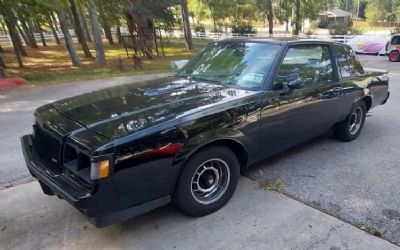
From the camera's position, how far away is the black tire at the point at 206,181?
9.89ft

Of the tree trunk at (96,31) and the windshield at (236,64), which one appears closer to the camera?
the windshield at (236,64)

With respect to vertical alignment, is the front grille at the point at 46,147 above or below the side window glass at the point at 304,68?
below

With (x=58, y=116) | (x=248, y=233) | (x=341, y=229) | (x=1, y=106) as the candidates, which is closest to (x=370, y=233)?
(x=341, y=229)

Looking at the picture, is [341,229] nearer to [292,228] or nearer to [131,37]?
[292,228]

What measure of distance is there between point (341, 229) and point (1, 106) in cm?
779

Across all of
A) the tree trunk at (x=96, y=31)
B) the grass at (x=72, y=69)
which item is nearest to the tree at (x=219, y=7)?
the grass at (x=72, y=69)

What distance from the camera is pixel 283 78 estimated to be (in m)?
3.79

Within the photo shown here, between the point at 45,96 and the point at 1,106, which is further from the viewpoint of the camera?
the point at 45,96

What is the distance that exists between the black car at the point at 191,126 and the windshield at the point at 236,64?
1 centimetres

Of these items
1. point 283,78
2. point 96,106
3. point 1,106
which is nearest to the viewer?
point 96,106

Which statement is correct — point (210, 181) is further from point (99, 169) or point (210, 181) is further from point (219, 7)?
point (219, 7)

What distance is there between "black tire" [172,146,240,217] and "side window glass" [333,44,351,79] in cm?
234

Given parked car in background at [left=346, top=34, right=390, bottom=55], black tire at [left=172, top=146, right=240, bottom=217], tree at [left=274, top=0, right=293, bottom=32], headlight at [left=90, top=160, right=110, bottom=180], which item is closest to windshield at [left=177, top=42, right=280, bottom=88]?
black tire at [left=172, top=146, right=240, bottom=217]

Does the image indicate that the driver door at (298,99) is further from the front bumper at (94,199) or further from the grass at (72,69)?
the grass at (72,69)
